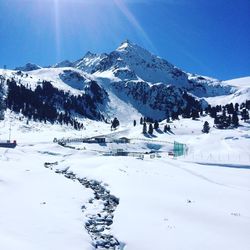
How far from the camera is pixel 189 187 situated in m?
40.8

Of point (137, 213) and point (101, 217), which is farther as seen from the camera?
point (101, 217)

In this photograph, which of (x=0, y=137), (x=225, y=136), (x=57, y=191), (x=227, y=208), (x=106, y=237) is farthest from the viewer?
(x=0, y=137)

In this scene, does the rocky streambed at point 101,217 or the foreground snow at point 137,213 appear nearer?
the foreground snow at point 137,213

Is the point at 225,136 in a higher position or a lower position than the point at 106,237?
higher

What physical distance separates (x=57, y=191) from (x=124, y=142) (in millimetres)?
102305

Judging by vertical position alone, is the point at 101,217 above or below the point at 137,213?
below

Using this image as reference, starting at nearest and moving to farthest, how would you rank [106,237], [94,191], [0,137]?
1. [106,237]
2. [94,191]
3. [0,137]

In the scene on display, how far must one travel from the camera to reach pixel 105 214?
28438 millimetres

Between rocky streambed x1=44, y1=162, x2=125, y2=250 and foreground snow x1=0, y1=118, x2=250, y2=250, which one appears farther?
rocky streambed x1=44, y1=162, x2=125, y2=250

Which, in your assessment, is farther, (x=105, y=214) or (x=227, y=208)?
(x=227, y=208)

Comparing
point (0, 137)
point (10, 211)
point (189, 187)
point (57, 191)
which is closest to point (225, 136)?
point (0, 137)

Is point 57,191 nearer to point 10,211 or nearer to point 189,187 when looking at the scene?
point 10,211

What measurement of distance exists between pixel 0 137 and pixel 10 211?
129643 mm

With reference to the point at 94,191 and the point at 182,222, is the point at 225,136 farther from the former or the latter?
the point at 182,222
